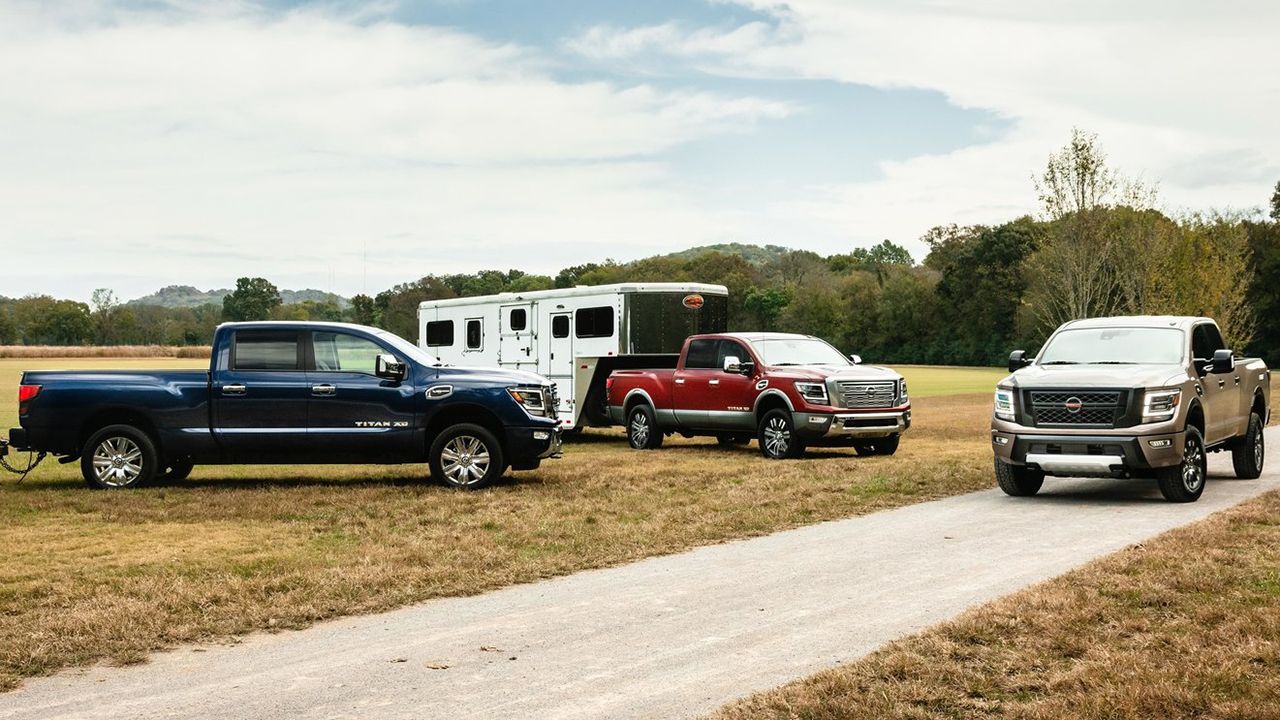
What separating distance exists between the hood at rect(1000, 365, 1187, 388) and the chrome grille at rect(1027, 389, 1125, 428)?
0.09 metres

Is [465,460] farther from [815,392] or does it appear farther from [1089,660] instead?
[1089,660]

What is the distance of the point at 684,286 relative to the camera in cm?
2294

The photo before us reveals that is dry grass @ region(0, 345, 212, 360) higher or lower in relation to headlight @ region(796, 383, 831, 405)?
higher

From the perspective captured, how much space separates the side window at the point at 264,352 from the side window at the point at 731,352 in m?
7.92

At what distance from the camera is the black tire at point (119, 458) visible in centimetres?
1510

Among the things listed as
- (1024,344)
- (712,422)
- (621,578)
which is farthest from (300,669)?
(1024,344)

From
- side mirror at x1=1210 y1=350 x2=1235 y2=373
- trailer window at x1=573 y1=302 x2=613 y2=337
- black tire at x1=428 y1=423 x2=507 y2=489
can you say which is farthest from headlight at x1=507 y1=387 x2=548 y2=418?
side mirror at x1=1210 y1=350 x2=1235 y2=373

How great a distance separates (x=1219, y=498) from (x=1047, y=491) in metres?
1.84

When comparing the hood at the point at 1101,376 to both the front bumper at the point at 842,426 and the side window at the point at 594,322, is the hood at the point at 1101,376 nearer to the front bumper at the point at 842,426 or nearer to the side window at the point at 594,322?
the front bumper at the point at 842,426

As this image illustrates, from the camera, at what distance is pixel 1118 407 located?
43.5ft

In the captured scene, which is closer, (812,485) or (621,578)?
(621,578)

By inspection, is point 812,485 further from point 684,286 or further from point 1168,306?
point 1168,306

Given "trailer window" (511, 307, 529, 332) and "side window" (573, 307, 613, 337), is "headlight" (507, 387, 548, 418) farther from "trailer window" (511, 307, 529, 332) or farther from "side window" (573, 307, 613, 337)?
"trailer window" (511, 307, 529, 332)

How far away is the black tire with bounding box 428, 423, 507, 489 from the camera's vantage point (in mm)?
15102
